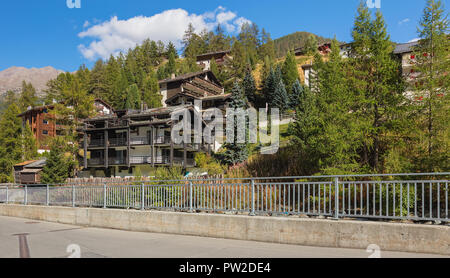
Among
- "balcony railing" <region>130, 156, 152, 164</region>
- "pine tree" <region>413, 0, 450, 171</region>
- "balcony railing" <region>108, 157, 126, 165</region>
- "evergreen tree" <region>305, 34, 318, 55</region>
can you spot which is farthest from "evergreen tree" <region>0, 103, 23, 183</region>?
"evergreen tree" <region>305, 34, 318, 55</region>

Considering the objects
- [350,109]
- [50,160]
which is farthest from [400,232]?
[50,160]

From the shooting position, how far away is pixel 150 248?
7637 millimetres

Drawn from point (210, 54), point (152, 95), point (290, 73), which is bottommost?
point (152, 95)

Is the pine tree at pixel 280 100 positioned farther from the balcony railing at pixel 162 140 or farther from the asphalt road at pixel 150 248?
the asphalt road at pixel 150 248

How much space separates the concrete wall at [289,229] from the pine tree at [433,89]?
7.64m

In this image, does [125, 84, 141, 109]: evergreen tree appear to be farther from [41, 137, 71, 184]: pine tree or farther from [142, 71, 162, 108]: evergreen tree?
[41, 137, 71, 184]: pine tree

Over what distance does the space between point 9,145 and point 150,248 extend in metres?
61.2

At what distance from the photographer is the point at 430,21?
14.0 m

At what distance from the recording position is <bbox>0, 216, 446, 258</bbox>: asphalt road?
261 inches

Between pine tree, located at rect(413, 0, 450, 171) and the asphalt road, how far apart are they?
8.48 m

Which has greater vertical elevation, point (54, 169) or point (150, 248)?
point (150, 248)

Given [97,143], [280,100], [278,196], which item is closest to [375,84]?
[278,196]

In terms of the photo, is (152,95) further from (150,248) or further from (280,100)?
(150,248)
